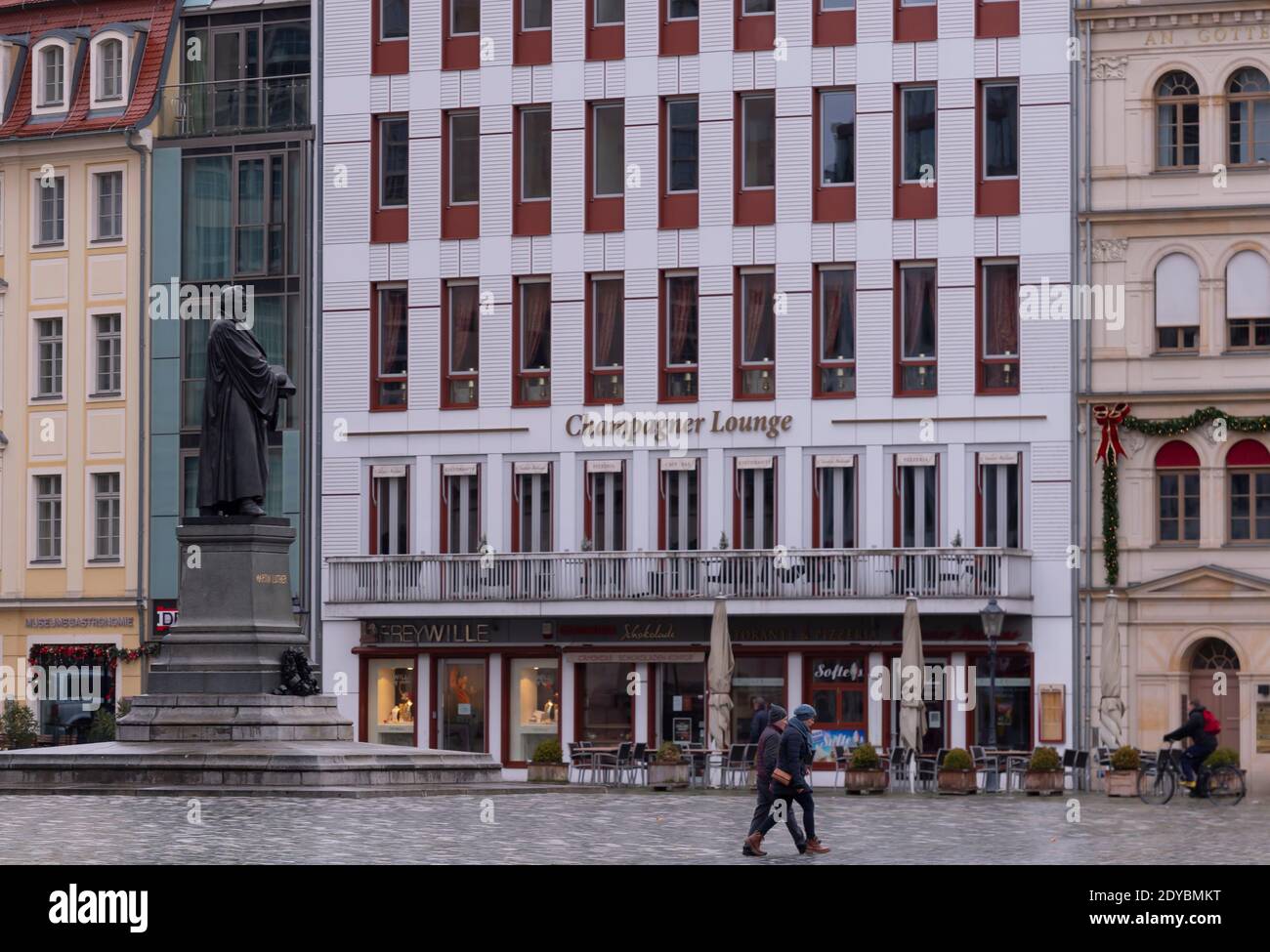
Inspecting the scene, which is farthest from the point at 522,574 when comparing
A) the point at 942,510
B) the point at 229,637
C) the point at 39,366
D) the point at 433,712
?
the point at 229,637

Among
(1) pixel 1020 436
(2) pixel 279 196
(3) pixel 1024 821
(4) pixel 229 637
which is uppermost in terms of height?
(2) pixel 279 196

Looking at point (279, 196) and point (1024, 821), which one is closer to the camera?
point (1024, 821)

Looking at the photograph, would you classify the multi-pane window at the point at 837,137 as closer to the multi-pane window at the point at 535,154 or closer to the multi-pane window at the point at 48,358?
the multi-pane window at the point at 535,154

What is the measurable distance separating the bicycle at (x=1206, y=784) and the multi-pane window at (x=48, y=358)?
28.9 m

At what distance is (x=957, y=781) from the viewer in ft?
159

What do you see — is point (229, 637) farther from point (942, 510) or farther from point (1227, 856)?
point (942, 510)

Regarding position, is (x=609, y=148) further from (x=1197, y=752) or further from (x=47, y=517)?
(x=1197, y=752)

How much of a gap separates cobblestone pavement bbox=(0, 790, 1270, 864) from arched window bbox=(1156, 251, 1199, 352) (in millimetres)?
15148

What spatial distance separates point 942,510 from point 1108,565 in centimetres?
349

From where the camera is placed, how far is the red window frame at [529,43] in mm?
61312

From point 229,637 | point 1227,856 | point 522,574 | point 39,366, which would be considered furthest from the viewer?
point 39,366

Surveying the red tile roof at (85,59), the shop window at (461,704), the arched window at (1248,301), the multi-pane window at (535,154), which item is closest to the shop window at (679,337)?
the multi-pane window at (535,154)

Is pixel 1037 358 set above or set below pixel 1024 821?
above

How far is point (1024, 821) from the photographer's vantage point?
39.3 meters
